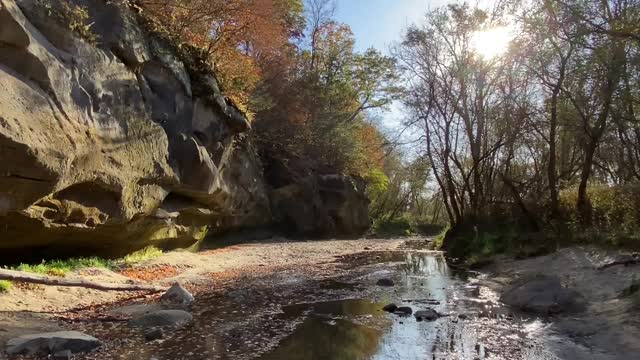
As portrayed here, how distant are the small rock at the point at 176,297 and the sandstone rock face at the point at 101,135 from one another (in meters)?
3.80

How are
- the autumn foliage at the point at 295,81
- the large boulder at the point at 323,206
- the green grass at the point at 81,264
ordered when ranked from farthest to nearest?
the large boulder at the point at 323,206, the autumn foliage at the point at 295,81, the green grass at the point at 81,264

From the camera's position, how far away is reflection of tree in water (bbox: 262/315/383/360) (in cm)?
877

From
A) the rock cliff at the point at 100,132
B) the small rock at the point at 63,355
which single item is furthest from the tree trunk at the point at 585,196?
the small rock at the point at 63,355

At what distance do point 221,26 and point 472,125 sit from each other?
15.3 m

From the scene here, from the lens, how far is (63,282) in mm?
12016

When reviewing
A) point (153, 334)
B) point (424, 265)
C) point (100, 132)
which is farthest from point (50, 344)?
point (424, 265)

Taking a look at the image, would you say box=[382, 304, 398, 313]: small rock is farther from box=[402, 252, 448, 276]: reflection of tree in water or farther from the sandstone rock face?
the sandstone rock face

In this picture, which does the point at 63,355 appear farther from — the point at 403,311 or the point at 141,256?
the point at 141,256

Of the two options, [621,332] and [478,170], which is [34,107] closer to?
[621,332]

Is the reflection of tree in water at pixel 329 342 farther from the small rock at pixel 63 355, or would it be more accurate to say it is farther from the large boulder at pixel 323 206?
the large boulder at pixel 323 206

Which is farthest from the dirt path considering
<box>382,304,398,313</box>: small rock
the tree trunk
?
the tree trunk

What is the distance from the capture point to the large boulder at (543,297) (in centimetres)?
1168

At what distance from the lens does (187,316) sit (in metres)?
11.2

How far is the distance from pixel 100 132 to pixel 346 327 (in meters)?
8.88
